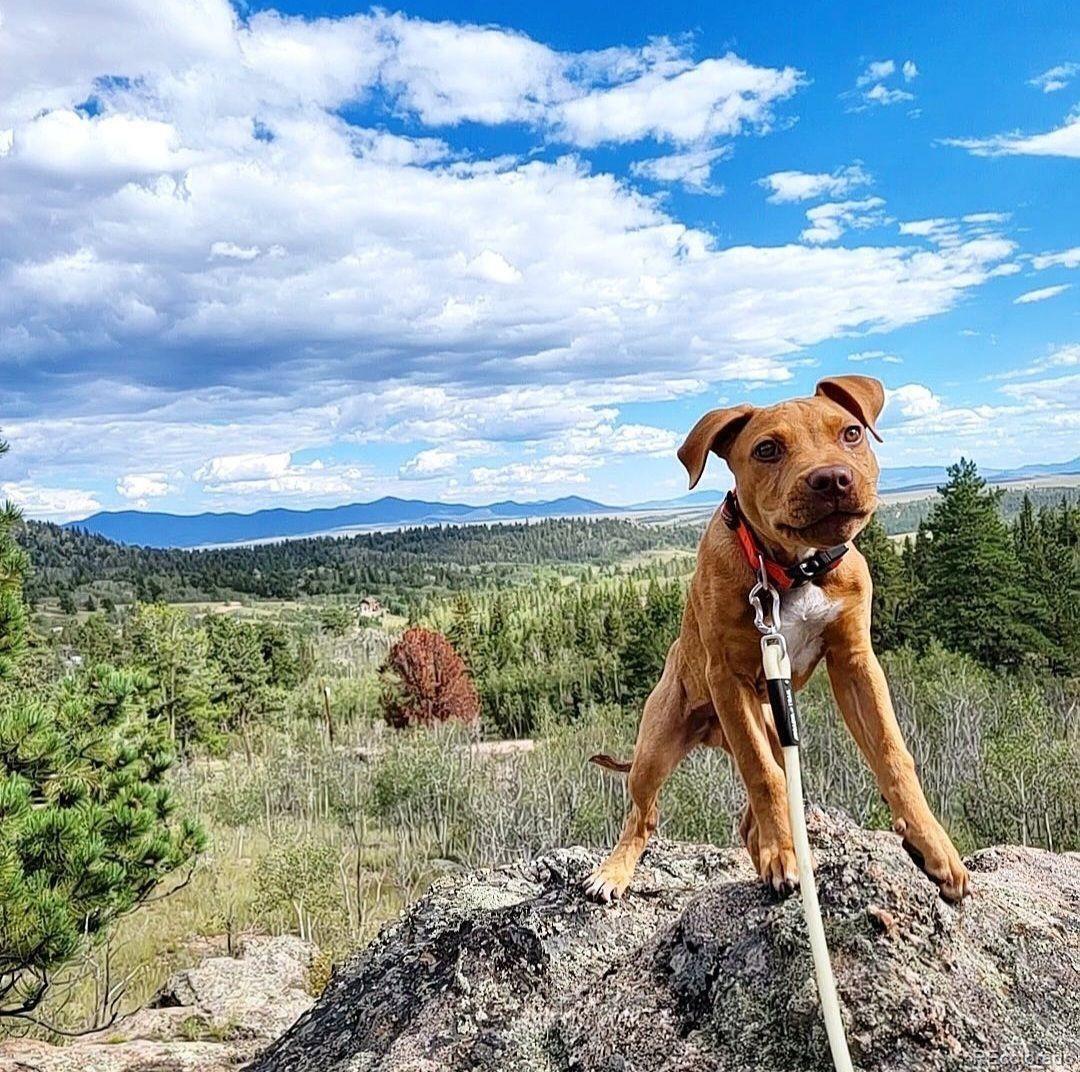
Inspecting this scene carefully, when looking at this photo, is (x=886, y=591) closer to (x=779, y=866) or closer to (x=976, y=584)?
(x=976, y=584)

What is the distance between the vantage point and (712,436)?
3117mm

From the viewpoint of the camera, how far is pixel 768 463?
2891mm

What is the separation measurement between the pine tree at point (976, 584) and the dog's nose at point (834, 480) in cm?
4530

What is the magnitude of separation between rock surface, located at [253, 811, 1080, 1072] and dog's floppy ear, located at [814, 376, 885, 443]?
132 cm

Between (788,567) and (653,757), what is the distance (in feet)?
4.15

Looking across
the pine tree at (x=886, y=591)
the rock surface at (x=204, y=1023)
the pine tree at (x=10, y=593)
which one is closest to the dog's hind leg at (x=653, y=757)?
the rock surface at (x=204, y=1023)

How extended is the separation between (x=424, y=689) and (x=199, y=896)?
2692 centimetres

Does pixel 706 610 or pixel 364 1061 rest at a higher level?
pixel 706 610

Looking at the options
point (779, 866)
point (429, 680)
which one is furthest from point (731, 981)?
point (429, 680)

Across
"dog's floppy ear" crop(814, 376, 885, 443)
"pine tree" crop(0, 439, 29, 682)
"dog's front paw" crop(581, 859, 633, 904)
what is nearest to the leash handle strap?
"dog's floppy ear" crop(814, 376, 885, 443)

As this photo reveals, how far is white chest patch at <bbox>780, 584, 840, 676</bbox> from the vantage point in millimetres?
3119

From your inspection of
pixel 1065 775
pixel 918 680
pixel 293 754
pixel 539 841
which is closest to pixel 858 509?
pixel 1065 775

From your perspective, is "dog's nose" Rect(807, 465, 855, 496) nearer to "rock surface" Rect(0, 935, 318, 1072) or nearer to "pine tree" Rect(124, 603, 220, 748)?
"rock surface" Rect(0, 935, 318, 1072)

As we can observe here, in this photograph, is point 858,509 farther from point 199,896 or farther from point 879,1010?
point 199,896
